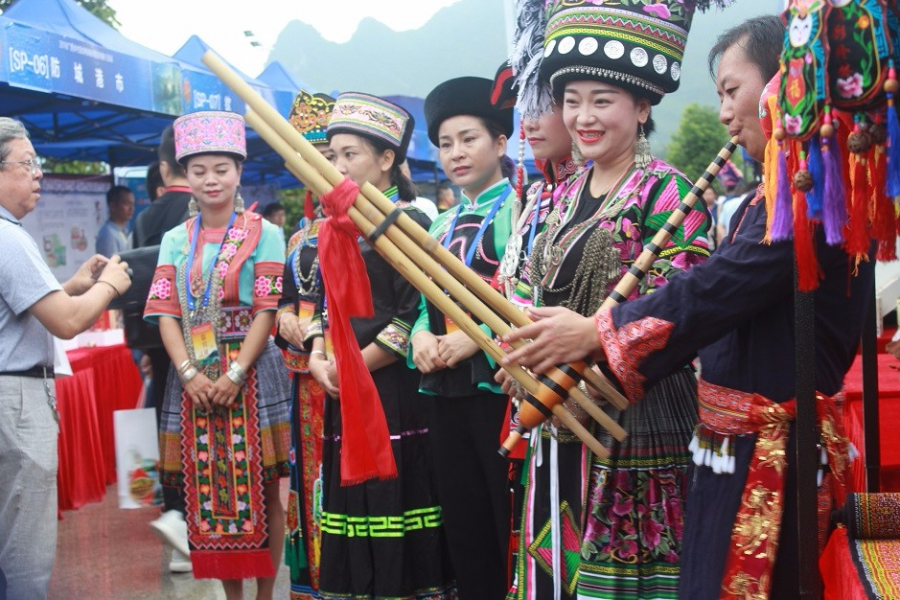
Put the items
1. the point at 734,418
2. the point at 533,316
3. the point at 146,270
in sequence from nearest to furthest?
the point at 734,418
the point at 533,316
the point at 146,270

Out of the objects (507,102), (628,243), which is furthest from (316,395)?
(628,243)

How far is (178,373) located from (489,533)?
1609 millimetres

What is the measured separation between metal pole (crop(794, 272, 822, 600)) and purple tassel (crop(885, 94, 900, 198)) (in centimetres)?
35

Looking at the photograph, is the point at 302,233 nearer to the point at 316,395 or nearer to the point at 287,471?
the point at 316,395

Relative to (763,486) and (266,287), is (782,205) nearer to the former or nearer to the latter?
(763,486)

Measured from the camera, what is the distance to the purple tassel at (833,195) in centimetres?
150

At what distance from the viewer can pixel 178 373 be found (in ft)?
13.8

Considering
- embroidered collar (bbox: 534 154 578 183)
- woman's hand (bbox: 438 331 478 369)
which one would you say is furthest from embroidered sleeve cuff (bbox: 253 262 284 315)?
embroidered collar (bbox: 534 154 578 183)

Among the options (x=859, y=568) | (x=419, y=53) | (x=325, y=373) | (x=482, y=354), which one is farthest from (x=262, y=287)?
(x=419, y=53)

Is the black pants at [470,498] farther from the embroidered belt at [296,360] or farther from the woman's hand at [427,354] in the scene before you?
the embroidered belt at [296,360]

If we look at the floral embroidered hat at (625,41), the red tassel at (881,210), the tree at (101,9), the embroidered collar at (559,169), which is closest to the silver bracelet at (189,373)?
the embroidered collar at (559,169)

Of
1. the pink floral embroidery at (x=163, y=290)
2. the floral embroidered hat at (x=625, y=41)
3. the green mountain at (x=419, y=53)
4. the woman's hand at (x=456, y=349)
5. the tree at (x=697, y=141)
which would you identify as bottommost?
the woman's hand at (x=456, y=349)

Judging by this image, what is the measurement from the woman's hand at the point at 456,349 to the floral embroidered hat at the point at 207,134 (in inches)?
64.2

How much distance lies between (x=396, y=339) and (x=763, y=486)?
183 centimetres
